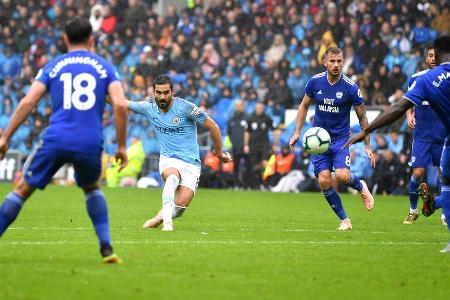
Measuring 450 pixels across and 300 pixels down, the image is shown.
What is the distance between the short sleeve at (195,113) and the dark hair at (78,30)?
4.44 m

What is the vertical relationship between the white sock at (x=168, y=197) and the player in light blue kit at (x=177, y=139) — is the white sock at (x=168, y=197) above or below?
below

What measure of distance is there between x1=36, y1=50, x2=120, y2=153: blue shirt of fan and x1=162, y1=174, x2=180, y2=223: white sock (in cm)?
405

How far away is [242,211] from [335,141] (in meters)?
4.11

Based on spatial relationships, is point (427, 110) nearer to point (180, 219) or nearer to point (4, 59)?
point (180, 219)

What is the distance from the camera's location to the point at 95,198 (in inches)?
351

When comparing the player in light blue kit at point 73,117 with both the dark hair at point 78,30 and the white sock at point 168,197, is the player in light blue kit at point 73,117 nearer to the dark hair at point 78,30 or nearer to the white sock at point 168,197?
the dark hair at point 78,30

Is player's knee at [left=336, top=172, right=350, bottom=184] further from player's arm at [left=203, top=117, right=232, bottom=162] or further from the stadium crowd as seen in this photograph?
the stadium crowd

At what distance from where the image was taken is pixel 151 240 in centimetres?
1133

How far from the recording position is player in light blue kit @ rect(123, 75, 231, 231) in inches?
519

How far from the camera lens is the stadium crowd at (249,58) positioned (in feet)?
86.0

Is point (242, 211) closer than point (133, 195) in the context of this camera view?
Yes

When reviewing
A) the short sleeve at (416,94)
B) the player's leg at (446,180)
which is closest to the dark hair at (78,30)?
the short sleeve at (416,94)

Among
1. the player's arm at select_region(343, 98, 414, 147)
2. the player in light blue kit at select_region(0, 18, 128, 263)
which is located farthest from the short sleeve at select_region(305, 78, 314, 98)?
the player in light blue kit at select_region(0, 18, 128, 263)

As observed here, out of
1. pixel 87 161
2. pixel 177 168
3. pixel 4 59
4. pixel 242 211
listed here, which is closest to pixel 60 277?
pixel 87 161
